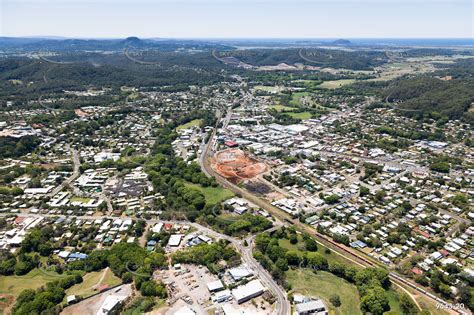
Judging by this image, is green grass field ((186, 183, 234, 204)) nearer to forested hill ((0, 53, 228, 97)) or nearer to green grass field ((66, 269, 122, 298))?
green grass field ((66, 269, 122, 298))

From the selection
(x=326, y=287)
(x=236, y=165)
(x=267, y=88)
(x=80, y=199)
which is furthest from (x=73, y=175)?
(x=267, y=88)

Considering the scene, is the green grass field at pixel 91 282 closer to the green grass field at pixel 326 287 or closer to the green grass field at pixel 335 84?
the green grass field at pixel 326 287

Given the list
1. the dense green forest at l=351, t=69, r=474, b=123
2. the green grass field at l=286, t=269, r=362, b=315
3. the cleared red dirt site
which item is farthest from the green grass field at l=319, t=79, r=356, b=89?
the green grass field at l=286, t=269, r=362, b=315

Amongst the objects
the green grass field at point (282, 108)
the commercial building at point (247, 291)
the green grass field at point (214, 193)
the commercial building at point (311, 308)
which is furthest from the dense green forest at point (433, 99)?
the commercial building at point (247, 291)

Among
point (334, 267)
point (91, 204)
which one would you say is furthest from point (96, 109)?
point (334, 267)

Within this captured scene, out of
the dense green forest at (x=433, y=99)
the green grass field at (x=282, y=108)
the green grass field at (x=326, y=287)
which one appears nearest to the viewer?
the green grass field at (x=326, y=287)
